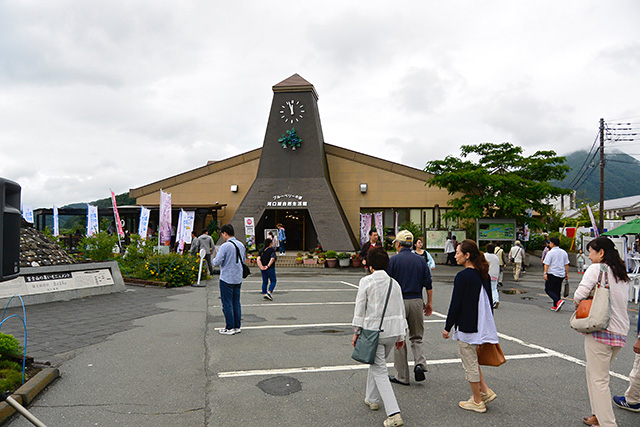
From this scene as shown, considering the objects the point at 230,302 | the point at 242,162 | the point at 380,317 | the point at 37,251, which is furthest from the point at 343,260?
the point at 380,317

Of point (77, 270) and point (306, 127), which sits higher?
point (306, 127)

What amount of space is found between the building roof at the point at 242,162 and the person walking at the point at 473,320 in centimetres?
2316

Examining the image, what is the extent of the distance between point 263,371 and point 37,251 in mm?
9090

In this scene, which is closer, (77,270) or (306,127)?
(77,270)

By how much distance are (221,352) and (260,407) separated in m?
2.10

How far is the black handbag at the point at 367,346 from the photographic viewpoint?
3.84 metres

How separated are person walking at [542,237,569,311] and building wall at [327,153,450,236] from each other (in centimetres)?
1699

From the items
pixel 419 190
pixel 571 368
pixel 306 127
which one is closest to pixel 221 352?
pixel 571 368

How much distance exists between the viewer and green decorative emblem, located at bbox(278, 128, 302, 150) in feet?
82.2

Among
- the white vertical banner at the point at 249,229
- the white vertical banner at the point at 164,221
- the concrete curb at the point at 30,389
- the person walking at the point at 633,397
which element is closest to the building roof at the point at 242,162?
the white vertical banner at the point at 249,229

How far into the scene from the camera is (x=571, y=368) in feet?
18.2

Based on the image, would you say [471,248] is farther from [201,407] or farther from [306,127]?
[306,127]

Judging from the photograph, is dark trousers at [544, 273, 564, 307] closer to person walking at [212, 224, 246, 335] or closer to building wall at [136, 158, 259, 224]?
person walking at [212, 224, 246, 335]

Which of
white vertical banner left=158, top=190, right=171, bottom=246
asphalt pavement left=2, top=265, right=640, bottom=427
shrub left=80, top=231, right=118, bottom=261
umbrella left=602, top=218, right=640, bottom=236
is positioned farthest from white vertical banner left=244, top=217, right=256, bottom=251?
umbrella left=602, top=218, right=640, bottom=236
